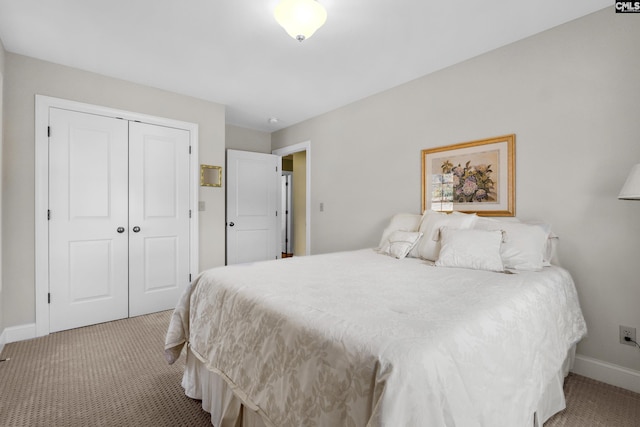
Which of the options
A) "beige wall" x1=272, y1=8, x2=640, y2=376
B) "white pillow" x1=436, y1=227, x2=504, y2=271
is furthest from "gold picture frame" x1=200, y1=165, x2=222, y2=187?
"white pillow" x1=436, y1=227, x2=504, y2=271

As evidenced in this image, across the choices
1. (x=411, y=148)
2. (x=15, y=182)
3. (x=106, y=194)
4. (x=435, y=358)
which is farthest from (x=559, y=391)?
(x=15, y=182)

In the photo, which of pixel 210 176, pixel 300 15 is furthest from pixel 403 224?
pixel 210 176

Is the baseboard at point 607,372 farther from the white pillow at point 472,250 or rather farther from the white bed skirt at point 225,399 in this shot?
the white pillow at point 472,250

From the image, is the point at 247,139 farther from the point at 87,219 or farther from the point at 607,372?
the point at 607,372

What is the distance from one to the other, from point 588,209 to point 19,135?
4.54 metres

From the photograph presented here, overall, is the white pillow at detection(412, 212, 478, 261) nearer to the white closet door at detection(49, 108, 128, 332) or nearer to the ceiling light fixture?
the ceiling light fixture

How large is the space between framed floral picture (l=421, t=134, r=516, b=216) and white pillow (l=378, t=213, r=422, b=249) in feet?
0.71

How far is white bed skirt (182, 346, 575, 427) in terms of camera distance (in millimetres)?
1378

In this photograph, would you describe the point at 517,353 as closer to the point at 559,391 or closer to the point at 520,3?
the point at 559,391

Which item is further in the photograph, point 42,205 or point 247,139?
point 247,139

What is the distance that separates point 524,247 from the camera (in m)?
1.98

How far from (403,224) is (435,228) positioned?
46 cm

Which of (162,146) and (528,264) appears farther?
(162,146)

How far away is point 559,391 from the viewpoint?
163cm
